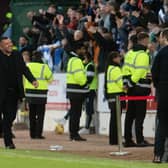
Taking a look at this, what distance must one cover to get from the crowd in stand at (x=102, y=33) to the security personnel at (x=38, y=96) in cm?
90

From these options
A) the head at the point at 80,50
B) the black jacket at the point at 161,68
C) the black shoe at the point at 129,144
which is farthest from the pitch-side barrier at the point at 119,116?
the head at the point at 80,50

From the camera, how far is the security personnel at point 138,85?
16.2 m

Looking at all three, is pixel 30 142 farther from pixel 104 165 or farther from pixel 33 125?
pixel 104 165

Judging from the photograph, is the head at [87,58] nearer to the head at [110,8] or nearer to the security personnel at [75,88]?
the security personnel at [75,88]

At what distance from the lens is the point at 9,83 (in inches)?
583

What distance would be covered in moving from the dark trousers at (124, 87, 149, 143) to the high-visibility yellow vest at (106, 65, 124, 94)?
1.33 ft

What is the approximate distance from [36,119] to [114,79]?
143 inches

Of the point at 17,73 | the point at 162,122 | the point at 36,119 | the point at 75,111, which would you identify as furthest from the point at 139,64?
the point at 36,119

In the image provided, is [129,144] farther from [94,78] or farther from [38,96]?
[94,78]

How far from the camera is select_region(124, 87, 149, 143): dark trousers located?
16484mm

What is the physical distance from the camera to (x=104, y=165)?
425 inches

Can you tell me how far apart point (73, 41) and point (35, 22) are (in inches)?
203

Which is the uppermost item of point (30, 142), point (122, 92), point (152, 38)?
point (152, 38)

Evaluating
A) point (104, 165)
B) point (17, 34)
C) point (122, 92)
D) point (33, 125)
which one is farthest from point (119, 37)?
point (104, 165)
